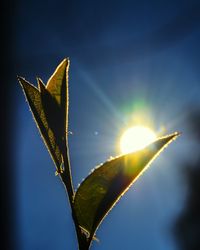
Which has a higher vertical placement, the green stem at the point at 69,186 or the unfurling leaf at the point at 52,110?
the unfurling leaf at the point at 52,110

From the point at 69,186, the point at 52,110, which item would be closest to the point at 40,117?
the point at 52,110

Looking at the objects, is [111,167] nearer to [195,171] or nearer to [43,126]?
[43,126]

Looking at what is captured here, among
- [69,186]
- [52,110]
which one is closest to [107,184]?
[69,186]

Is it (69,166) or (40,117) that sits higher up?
(40,117)

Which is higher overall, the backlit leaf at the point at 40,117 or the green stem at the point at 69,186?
the backlit leaf at the point at 40,117

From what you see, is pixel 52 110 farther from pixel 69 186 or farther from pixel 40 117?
pixel 69 186

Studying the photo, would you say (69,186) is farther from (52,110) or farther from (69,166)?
(52,110)
